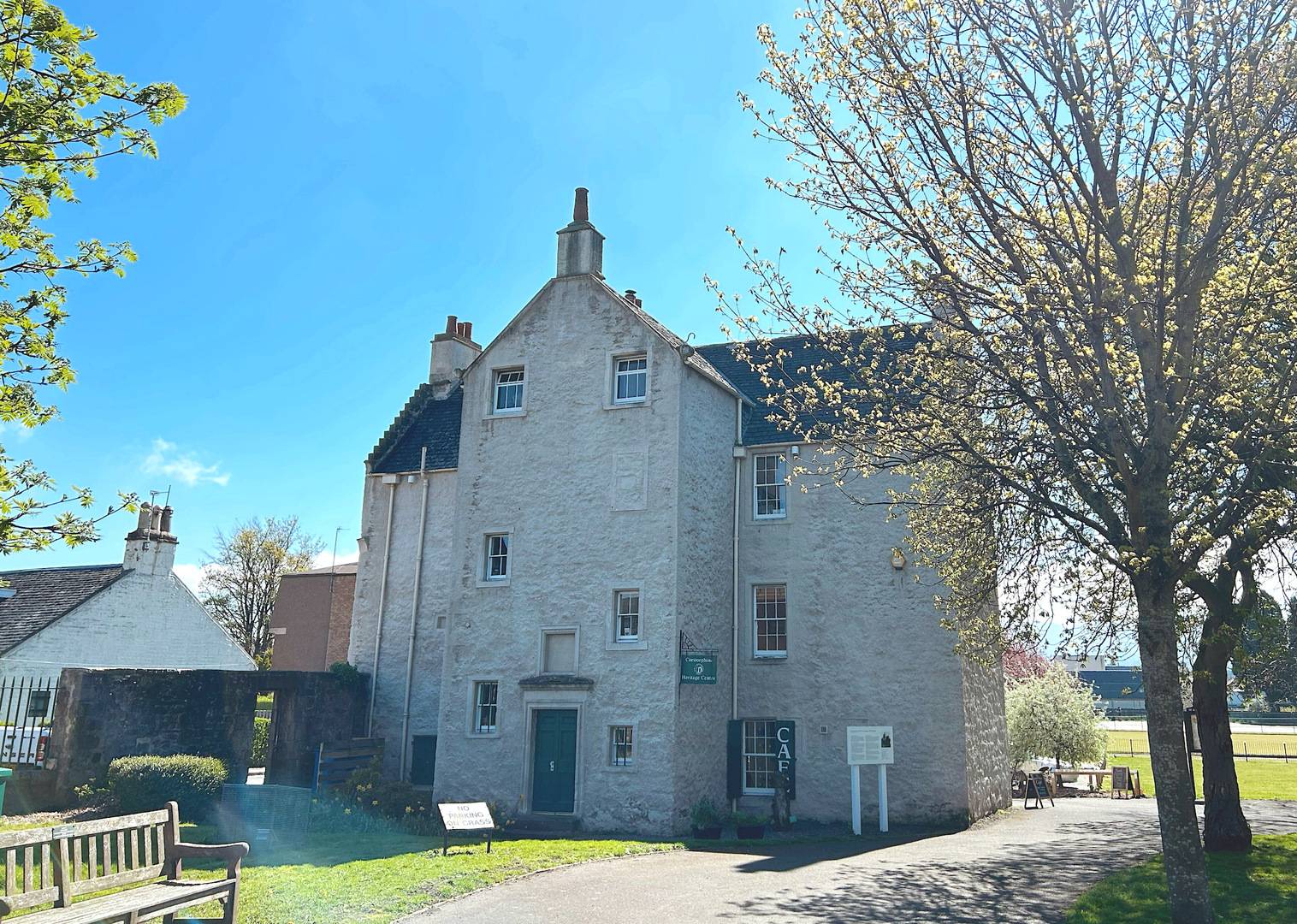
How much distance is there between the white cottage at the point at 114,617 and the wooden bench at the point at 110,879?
905 inches

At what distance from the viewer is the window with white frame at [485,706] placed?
2281 cm

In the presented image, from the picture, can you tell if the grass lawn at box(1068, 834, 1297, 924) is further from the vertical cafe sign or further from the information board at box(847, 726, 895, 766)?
the vertical cafe sign

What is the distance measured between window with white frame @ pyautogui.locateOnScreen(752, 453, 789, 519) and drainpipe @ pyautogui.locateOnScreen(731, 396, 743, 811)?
0.38 metres

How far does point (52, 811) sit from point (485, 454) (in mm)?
11920

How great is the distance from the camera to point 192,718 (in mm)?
22172

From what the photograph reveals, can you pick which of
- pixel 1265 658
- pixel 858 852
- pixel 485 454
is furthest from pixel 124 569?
pixel 1265 658

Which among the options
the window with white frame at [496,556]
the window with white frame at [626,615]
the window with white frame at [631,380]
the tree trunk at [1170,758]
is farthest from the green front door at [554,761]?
the tree trunk at [1170,758]

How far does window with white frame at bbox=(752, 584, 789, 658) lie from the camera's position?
23.8 metres

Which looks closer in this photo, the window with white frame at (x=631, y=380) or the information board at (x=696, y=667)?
the information board at (x=696, y=667)

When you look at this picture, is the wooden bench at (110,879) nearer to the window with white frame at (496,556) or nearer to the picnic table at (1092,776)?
the window with white frame at (496,556)

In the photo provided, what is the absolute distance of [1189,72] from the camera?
11180mm

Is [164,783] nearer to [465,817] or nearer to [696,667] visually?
[465,817]

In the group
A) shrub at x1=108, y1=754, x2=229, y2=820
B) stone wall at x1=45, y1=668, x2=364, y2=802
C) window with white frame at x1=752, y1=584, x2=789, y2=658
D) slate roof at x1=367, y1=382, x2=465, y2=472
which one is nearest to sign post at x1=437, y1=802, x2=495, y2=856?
shrub at x1=108, y1=754, x2=229, y2=820

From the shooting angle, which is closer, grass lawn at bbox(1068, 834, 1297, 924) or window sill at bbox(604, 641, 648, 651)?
grass lawn at bbox(1068, 834, 1297, 924)
